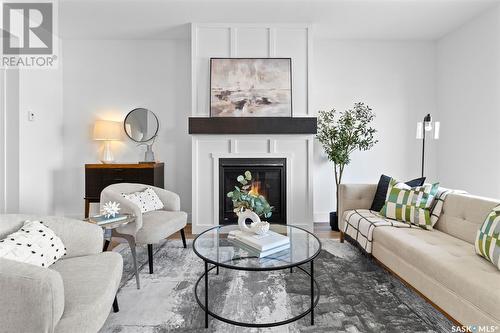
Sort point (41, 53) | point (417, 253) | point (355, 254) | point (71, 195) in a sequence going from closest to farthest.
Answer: point (417, 253)
point (355, 254)
point (41, 53)
point (71, 195)

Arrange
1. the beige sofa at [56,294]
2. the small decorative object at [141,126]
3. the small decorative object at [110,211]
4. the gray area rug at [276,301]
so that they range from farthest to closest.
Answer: the small decorative object at [141,126]
the small decorative object at [110,211]
the gray area rug at [276,301]
the beige sofa at [56,294]

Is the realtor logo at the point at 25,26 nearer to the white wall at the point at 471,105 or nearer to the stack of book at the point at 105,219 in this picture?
the stack of book at the point at 105,219

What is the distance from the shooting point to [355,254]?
282 centimetres

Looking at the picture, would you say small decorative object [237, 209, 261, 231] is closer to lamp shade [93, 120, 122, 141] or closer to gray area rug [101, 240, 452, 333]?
gray area rug [101, 240, 452, 333]

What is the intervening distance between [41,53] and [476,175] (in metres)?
5.88

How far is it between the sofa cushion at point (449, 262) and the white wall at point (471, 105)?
1.80m

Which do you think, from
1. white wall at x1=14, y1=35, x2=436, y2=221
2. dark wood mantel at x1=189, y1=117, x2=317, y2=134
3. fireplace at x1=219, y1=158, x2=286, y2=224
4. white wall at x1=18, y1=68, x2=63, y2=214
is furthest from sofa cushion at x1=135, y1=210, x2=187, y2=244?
white wall at x1=18, y1=68, x2=63, y2=214

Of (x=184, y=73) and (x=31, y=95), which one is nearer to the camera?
(x=31, y=95)

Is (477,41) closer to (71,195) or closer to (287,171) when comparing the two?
(287,171)

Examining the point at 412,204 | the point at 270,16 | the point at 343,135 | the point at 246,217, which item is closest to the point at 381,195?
the point at 412,204

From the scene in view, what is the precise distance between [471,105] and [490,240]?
271cm

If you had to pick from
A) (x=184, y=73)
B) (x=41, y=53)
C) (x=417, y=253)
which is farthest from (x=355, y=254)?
(x=41, y=53)

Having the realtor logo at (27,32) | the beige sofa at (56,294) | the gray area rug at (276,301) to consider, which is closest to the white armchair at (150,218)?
the gray area rug at (276,301)

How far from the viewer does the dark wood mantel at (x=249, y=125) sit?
356cm
